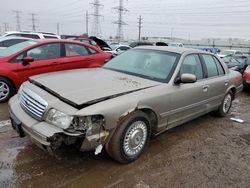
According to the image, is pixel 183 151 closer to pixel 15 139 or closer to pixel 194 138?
pixel 194 138

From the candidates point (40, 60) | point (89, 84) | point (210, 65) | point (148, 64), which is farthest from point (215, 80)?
point (40, 60)

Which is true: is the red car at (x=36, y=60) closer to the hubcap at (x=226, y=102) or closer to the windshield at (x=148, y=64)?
the windshield at (x=148, y=64)

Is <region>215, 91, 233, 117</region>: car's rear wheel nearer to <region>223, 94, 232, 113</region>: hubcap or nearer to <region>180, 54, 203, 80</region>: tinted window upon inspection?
<region>223, 94, 232, 113</region>: hubcap

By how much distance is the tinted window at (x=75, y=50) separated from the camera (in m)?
6.16

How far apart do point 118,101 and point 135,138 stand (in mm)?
651

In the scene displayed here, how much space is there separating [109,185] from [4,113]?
3.17 m

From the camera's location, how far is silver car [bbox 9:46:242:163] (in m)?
2.63

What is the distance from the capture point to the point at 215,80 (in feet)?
15.6

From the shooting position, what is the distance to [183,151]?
3.73 meters

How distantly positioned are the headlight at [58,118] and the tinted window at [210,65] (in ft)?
10.3

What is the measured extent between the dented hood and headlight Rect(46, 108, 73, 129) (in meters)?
0.18

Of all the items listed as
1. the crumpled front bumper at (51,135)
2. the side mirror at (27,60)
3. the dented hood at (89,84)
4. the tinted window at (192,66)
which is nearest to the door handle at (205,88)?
the tinted window at (192,66)

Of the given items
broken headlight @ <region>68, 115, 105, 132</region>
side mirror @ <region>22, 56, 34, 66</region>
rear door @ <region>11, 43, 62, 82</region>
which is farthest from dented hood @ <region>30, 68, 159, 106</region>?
rear door @ <region>11, 43, 62, 82</region>

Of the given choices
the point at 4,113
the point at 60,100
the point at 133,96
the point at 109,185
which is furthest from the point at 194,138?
the point at 4,113
